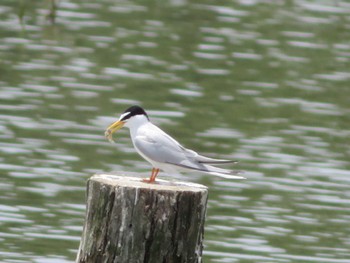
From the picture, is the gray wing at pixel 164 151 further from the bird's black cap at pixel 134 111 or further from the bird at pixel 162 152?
the bird's black cap at pixel 134 111

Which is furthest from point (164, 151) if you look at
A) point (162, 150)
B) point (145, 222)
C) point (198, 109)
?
point (198, 109)

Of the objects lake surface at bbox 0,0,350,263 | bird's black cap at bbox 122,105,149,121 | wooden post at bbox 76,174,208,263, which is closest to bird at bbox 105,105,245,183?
bird's black cap at bbox 122,105,149,121

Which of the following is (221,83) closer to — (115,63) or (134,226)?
(115,63)

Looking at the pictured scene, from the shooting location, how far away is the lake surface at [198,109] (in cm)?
1141

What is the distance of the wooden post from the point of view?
671cm

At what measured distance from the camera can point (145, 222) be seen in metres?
6.71

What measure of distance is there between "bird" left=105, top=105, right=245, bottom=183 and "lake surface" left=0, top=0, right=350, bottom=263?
10.2ft

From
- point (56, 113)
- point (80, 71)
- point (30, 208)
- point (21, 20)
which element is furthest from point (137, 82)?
point (30, 208)

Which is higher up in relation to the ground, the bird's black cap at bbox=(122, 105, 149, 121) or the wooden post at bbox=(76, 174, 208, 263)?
the bird's black cap at bbox=(122, 105, 149, 121)

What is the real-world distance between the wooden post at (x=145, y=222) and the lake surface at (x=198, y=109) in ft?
11.5

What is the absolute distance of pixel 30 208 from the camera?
11.5 m

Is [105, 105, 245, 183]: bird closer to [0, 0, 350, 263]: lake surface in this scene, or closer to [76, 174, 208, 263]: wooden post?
[76, 174, 208, 263]: wooden post

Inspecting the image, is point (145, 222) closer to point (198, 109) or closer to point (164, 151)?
point (164, 151)

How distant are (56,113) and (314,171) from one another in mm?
3612
